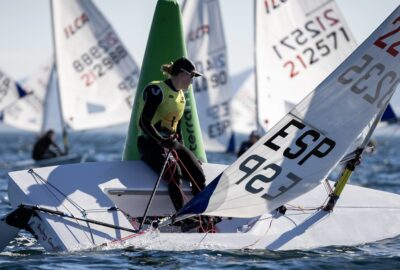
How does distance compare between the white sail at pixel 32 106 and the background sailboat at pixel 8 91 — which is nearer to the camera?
the background sailboat at pixel 8 91

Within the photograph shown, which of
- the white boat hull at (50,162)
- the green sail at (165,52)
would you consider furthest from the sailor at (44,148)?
the green sail at (165,52)

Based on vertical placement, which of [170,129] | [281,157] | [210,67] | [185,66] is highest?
[210,67]

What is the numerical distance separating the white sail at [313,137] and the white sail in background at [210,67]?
15.1m

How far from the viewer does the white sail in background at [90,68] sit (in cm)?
2188

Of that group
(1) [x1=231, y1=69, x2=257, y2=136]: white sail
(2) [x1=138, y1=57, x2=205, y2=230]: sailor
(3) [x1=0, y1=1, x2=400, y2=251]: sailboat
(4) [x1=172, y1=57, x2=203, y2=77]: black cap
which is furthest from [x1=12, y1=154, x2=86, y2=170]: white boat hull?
(1) [x1=231, y1=69, x2=257, y2=136]: white sail

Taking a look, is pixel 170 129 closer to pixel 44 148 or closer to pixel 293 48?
pixel 293 48

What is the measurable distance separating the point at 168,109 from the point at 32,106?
22.5 meters

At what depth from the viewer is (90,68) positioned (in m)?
22.4

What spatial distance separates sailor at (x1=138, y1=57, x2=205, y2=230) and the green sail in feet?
2.63

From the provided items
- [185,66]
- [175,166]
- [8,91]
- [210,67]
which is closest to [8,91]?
[8,91]

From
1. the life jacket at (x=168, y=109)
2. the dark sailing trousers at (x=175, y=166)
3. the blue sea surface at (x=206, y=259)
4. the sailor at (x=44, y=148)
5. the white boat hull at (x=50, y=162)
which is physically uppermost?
the sailor at (x=44, y=148)

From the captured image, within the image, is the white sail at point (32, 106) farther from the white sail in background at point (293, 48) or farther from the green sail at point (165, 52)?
the green sail at point (165, 52)

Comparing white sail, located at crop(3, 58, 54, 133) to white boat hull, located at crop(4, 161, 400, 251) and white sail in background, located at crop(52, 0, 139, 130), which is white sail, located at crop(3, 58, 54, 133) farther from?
white boat hull, located at crop(4, 161, 400, 251)

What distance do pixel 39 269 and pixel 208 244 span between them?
4.58 feet
